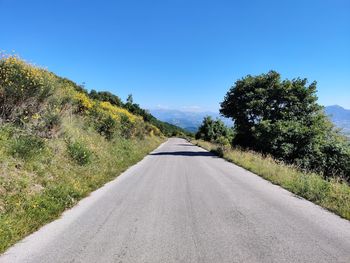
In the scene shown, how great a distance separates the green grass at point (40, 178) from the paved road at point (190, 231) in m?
0.30

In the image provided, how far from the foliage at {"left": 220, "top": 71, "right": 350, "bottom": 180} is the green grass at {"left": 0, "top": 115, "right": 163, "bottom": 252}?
51.5 feet

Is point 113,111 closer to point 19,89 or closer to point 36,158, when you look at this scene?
point 19,89

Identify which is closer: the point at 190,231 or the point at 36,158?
the point at 190,231

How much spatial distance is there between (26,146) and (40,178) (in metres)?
1.52

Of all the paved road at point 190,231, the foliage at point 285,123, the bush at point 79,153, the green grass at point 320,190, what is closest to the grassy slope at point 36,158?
the bush at point 79,153

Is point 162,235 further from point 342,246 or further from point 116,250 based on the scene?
point 342,246

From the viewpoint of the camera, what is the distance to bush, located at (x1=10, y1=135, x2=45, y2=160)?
959 centimetres

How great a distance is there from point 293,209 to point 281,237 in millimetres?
2522

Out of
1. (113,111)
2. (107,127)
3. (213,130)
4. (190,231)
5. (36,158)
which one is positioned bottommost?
(190,231)

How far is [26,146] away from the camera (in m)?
10.0

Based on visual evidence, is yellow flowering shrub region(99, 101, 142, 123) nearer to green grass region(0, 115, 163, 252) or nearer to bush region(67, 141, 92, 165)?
bush region(67, 141, 92, 165)

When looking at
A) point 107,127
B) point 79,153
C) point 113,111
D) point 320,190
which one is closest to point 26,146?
point 79,153

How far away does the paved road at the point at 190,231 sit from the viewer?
16.4ft

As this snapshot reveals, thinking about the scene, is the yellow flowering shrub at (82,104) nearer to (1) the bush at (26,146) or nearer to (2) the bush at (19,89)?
(2) the bush at (19,89)
